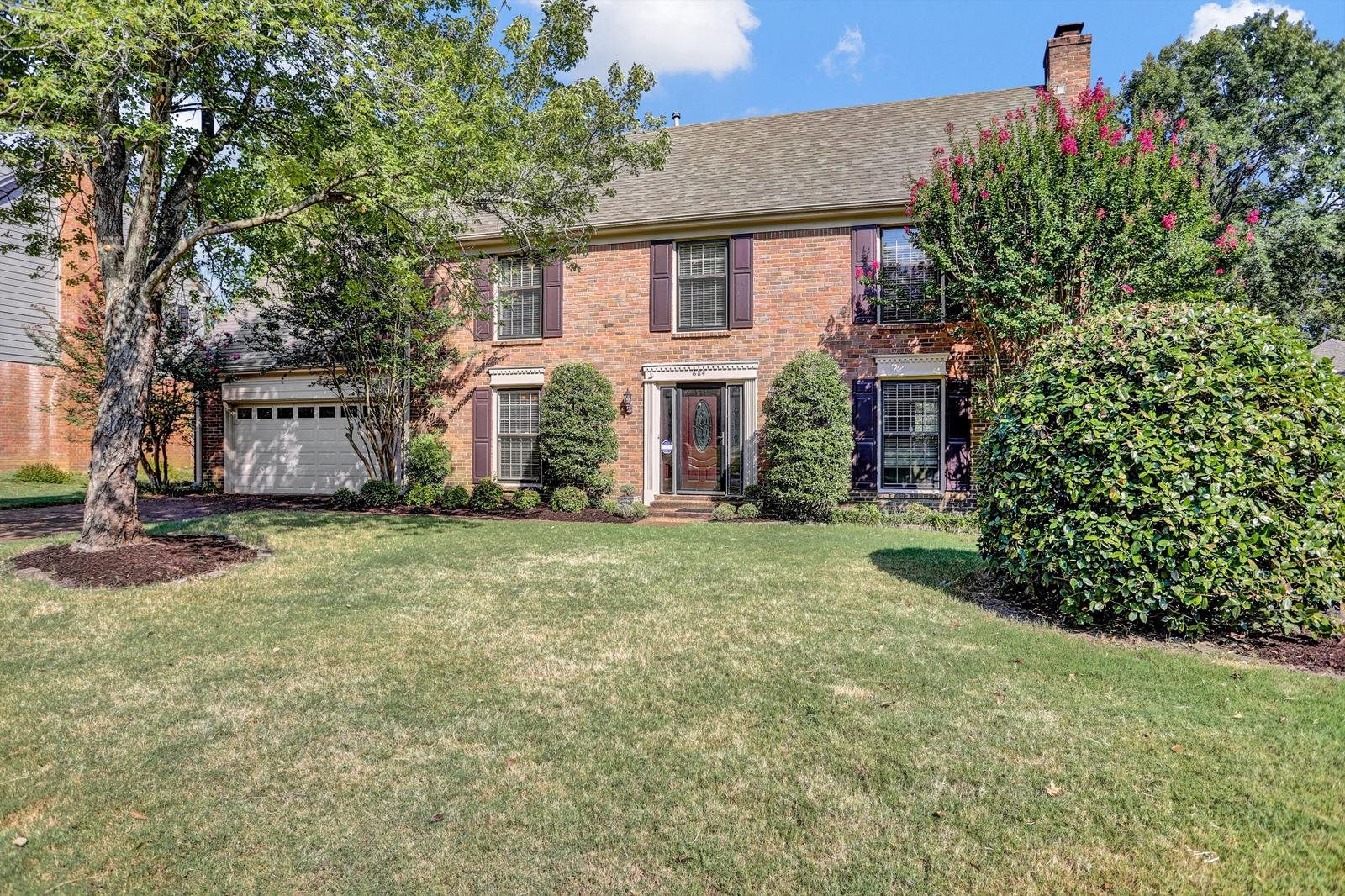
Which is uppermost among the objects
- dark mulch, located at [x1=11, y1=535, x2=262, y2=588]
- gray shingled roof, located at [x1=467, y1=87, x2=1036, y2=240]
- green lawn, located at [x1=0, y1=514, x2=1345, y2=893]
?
gray shingled roof, located at [x1=467, y1=87, x2=1036, y2=240]

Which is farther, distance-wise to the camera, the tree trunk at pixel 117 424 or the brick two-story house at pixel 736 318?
the brick two-story house at pixel 736 318

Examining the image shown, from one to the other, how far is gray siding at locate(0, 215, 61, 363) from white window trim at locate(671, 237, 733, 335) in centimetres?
1591

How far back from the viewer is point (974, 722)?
349cm

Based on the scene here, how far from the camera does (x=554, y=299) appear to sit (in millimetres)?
13359

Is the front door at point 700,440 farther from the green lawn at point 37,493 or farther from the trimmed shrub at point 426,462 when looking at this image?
the green lawn at point 37,493

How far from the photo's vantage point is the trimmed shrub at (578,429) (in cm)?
1216

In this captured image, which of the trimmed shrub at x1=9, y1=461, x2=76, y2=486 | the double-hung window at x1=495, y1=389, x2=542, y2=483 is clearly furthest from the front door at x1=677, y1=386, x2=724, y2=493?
the trimmed shrub at x1=9, y1=461, x2=76, y2=486

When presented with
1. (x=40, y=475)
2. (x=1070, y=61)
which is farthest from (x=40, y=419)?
(x=1070, y=61)

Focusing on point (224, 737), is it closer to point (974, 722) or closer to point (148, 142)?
point (974, 722)

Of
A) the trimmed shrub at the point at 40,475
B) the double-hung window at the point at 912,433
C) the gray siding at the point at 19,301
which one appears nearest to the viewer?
the double-hung window at the point at 912,433

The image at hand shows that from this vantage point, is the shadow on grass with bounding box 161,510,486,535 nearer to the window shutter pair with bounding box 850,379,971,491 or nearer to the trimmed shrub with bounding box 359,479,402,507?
the trimmed shrub with bounding box 359,479,402,507

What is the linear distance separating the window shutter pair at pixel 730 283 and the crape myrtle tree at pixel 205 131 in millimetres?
4008

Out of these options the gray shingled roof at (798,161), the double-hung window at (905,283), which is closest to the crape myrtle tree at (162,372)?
the gray shingled roof at (798,161)

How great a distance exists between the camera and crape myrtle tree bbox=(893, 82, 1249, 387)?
9.16 meters
